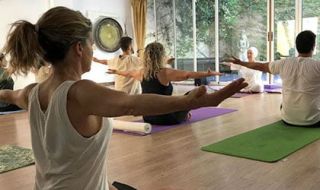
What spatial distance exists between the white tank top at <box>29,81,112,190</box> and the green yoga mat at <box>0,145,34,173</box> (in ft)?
6.58

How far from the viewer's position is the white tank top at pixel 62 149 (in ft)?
3.06

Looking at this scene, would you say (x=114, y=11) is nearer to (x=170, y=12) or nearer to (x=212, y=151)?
(x=170, y=12)

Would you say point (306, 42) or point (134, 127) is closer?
point (306, 42)

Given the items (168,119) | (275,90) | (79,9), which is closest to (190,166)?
(168,119)

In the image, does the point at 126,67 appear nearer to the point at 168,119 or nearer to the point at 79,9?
the point at 168,119

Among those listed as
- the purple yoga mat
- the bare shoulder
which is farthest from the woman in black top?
the bare shoulder

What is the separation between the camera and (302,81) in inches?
151

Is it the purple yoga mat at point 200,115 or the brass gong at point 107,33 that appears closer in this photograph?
the purple yoga mat at point 200,115

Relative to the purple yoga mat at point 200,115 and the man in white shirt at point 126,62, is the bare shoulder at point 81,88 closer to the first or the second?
the purple yoga mat at point 200,115

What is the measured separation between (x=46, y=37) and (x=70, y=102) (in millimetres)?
217

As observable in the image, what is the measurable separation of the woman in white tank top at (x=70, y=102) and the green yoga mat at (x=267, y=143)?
209cm

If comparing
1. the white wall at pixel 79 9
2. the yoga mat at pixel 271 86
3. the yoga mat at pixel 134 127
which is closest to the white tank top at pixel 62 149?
the yoga mat at pixel 134 127

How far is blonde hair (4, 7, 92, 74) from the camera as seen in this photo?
3.15ft

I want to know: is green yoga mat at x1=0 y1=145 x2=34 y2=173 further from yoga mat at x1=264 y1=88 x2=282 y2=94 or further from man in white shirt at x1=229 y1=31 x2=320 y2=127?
yoga mat at x1=264 y1=88 x2=282 y2=94
